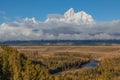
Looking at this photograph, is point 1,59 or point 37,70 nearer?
point 37,70

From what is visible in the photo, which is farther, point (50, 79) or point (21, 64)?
point (21, 64)

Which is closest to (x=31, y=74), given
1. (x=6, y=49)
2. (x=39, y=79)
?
(x=39, y=79)

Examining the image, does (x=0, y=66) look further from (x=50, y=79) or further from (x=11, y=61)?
(x=50, y=79)

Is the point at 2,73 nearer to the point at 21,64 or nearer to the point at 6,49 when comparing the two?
the point at 21,64

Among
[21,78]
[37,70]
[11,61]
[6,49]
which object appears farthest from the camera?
[6,49]

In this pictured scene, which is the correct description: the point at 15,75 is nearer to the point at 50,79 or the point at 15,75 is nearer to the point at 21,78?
the point at 21,78

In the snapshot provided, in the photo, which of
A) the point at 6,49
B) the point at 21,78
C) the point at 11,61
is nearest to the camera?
the point at 21,78

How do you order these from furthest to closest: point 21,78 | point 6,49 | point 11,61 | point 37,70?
point 6,49 < point 11,61 < point 37,70 < point 21,78

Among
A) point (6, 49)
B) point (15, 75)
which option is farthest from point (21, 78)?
point (6, 49)

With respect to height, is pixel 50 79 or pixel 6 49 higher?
pixel 6 49
